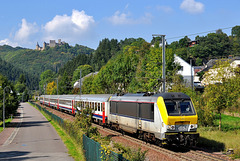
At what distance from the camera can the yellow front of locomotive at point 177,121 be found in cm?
1708

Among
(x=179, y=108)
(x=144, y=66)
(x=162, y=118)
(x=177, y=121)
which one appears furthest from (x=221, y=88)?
(x=144, y=66)

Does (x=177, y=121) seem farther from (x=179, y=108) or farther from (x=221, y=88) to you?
(x=221, y=88)

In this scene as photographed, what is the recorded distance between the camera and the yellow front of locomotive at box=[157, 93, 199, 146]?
1708cm

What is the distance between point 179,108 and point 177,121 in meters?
0.93

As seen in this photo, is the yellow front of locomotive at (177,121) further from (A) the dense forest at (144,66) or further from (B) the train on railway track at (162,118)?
(A) the dense forest at (144,66)

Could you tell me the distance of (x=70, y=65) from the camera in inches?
7205

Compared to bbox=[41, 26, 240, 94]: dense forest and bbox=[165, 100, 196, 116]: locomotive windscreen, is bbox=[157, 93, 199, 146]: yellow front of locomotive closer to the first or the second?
bbox=[165, 100, 196, 116]: locomotive windscreen

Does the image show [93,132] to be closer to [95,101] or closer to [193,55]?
[95,101]

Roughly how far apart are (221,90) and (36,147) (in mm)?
16152

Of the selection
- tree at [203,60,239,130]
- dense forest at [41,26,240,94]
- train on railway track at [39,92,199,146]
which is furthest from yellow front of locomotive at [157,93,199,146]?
tree at [203,60,239,130]

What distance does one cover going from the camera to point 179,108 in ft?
58.4

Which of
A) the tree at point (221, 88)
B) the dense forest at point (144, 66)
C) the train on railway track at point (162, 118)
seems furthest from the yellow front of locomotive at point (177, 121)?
the tree at point (221, 88)

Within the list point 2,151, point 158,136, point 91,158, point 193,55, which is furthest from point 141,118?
point 193,55

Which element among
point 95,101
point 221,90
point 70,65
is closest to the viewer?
point 221,90
